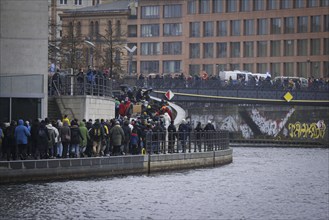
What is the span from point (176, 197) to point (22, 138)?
7.04m

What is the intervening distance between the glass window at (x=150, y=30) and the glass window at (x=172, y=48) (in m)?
2.11

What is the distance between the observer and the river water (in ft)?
132

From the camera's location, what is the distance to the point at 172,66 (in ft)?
554

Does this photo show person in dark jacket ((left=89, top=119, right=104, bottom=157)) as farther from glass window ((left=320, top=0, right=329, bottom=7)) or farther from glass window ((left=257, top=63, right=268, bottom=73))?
glass window ((left=257, top=63, right=268, bottom=73))

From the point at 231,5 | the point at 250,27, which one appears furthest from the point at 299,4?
the point at 231,5

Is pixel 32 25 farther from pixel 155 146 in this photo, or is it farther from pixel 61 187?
pixel 61 187

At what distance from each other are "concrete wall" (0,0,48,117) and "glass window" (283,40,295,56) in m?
102

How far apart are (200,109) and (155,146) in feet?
239

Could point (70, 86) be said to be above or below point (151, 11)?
below

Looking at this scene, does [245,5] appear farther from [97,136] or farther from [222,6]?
[97,136]

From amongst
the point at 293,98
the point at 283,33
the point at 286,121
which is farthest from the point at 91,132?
the point at 283,33

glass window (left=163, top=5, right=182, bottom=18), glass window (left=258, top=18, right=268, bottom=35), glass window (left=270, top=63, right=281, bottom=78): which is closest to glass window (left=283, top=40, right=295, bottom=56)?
glass window (left=270, top=63, right=281, bottom=78)

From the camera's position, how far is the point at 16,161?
46.1 meters

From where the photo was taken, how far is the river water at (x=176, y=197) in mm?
40156
